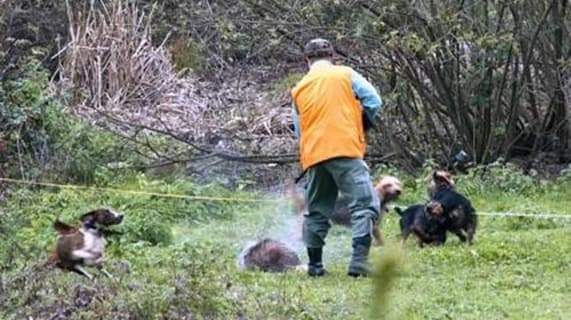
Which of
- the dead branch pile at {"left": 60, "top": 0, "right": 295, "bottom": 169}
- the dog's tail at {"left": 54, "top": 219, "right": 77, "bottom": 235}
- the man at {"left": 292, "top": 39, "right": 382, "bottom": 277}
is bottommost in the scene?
the dead branch pile at {"left": 60, "top": 0, "right": 295, "bottom": 169}

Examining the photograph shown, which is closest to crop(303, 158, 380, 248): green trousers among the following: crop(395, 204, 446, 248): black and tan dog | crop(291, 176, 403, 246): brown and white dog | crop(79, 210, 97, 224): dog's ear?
crop(291, 176, 403, 246): brown and white dog

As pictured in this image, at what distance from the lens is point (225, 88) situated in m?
21.0

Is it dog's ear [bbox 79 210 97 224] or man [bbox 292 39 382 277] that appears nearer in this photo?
dog's ear [bbox 79 210 97 224]

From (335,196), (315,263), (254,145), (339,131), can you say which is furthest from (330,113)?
(254,145)

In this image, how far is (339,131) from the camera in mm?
8484

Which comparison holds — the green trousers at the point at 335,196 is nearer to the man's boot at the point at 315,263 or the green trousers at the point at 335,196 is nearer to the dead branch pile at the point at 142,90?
the man's boot at the point at 315,263

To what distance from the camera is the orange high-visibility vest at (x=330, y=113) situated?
8.46 m

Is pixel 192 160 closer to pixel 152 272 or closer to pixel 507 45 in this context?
pixel 507 45

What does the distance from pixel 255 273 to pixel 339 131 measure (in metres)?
1.22

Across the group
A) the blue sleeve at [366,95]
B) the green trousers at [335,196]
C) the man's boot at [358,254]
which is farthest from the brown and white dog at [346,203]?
the blue sleeve at [366,95]

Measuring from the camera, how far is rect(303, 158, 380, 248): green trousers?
853 cm

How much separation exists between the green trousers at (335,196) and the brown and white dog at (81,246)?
1579mm

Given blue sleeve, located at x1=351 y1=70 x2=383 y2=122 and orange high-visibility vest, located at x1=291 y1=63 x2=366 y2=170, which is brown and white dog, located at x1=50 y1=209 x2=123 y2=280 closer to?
orange high-visibility vest, located at x1=291 y1=63 x2=366 y2=170

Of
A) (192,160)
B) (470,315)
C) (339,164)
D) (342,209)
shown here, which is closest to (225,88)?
(192,160)
